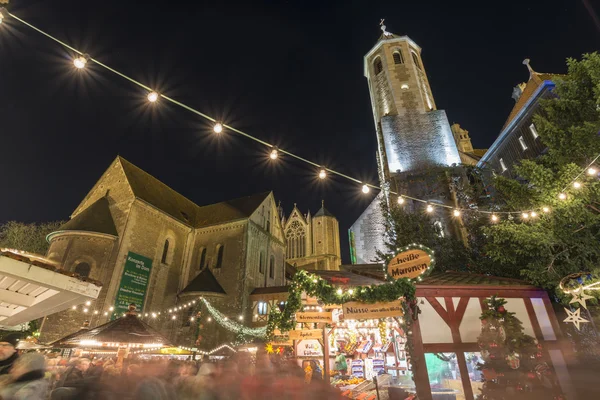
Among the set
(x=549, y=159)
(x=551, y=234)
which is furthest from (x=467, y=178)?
(x=551, y=234)

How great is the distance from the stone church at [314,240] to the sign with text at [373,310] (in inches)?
1521

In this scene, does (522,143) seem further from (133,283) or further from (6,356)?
(133,283)

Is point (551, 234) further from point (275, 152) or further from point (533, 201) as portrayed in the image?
point (275, 152)

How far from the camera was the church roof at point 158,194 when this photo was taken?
21328mm

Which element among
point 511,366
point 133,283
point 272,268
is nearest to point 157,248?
→ point 133,283

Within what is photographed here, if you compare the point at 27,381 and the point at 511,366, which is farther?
the point at 511,366

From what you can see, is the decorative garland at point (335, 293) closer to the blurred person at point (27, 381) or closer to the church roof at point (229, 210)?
the blurred person at point (27, 381)

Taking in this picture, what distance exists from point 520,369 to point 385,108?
23.4 meters

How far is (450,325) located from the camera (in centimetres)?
731

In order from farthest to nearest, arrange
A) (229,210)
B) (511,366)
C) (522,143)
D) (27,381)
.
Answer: (229,210)
(522,143)
(511,366)
(27,381)

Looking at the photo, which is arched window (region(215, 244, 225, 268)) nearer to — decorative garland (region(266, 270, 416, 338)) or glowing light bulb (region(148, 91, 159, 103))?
decorative garland (region(266, 270, 416, 338))

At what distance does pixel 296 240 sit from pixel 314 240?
3.40 m

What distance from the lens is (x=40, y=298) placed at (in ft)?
27.0

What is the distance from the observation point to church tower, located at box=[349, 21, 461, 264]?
2155 centimetres
